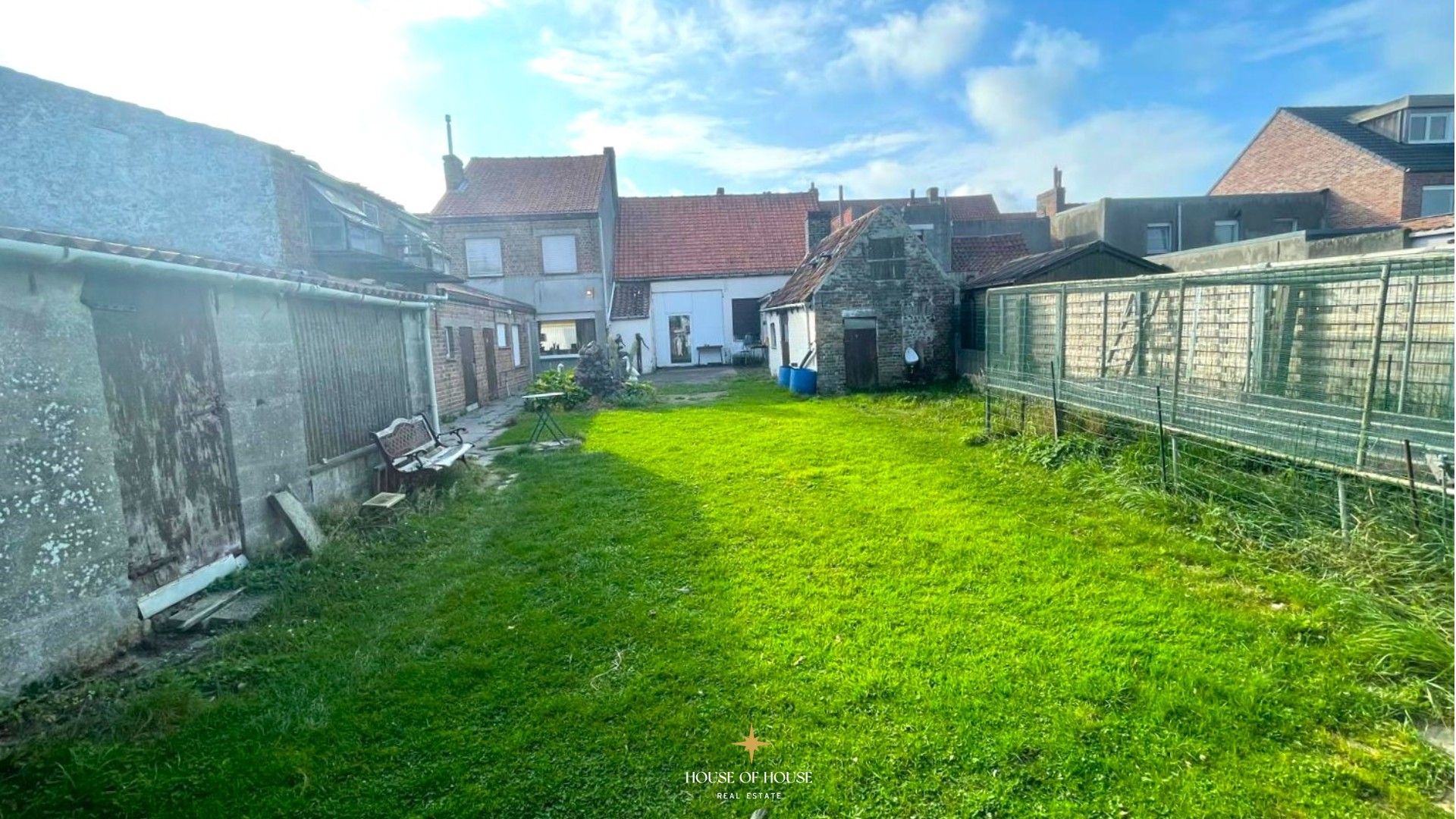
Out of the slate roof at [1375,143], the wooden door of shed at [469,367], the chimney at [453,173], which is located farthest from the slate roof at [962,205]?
the wooden door of shed at [469,367]

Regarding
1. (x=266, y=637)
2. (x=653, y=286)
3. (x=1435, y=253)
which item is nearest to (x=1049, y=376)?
(x=1435, y=253)

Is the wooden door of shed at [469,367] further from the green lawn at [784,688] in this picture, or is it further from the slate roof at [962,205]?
the slate roof at [962,205]

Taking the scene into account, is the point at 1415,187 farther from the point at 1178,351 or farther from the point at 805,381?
the point at 1178,351

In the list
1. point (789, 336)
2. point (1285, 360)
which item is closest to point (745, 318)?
point (789, 336)

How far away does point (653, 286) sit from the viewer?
26.8 metres

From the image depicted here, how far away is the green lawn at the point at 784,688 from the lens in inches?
112

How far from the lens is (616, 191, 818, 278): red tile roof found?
27.3 meters

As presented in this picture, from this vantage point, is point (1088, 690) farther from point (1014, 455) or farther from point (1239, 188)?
point (1239, 188)

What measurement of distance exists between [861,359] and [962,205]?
105 feet

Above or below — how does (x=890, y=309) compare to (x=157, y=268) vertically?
below

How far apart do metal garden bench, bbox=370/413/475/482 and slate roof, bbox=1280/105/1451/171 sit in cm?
3285

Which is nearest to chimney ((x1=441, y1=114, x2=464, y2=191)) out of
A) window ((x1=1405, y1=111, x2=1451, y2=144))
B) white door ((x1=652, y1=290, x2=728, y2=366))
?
white door ((x1=652, y1=290, x2=728, y2=366))

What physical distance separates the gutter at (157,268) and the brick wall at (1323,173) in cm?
3266

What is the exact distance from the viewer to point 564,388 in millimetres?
15594
